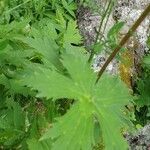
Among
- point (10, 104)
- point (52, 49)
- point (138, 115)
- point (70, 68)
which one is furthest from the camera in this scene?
point (138, 115)

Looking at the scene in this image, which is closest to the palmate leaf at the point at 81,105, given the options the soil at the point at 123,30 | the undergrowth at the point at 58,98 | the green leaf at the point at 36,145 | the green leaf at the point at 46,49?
the undergrowth at the point at 58,98

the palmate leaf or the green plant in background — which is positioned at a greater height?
the green plant in background

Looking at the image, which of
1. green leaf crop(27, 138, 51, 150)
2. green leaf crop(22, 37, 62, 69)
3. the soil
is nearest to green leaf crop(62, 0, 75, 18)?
the soil

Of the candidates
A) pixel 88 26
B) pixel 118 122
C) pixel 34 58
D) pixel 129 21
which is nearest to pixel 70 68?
pixel 118 122

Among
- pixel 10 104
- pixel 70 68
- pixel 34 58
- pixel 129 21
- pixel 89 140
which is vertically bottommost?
pixel 89 140

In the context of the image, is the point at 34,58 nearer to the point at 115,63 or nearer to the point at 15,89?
the point at 15,89

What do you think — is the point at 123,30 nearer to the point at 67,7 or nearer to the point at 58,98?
the point at 67,7

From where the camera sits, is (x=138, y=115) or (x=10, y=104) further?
(x=138, y=115)

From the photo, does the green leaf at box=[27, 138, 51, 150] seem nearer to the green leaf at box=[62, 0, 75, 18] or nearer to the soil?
the soil
